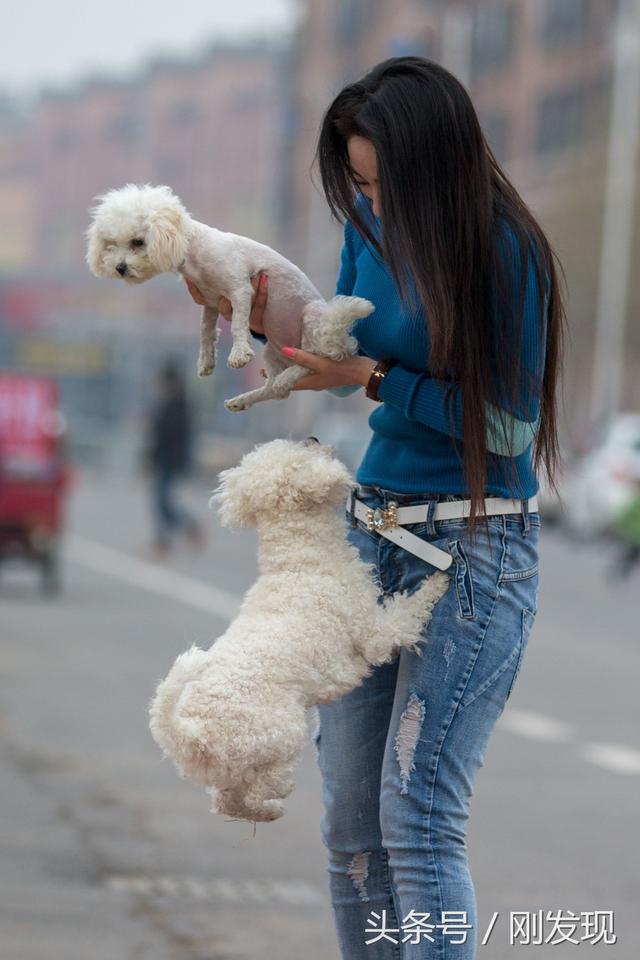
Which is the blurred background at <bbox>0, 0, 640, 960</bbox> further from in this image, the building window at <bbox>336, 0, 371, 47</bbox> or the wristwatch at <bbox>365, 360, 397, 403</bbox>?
the building window at <bbox>336, 0, 371, 47</bbox>

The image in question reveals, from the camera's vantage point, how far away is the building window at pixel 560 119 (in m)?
63.9

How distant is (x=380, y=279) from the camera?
152 inches

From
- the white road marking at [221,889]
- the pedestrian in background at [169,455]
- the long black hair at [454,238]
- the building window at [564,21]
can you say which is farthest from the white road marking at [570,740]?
the building window at [564,21]

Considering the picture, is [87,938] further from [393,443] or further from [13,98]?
[13,98]

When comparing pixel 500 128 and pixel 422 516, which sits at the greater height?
pixel 500 128

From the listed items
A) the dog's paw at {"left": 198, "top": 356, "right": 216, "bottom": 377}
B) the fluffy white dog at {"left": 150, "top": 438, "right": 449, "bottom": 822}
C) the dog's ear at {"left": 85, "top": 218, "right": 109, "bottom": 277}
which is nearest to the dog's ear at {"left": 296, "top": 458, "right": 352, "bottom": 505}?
the fluffy white dog at {"left": 150, "top": 438, "right": 449, "bottom": 822}

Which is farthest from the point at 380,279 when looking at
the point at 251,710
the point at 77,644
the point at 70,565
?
the point at 70,565

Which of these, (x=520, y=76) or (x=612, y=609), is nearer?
(x=612, y=609)

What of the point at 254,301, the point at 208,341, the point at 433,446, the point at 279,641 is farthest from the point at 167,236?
the point at 279,641

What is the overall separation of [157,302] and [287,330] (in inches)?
2709

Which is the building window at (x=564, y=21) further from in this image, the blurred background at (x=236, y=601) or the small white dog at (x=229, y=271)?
the small white dog at (x=229, y=271)

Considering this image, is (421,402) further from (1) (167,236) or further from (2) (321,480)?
(1) (167,236)

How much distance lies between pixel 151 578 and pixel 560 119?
48.0 m

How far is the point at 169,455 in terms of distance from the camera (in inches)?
867
